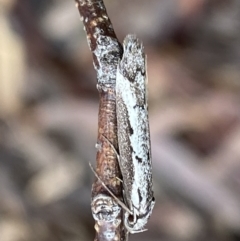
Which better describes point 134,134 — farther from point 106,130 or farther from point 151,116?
point 151,116

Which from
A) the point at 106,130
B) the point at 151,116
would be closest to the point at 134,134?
the point at 106,130

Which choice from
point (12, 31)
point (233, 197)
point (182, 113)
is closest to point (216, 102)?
point (182, 113)

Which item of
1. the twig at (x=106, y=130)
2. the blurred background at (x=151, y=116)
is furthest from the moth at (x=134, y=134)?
the blurred background at (x=151, y=116)

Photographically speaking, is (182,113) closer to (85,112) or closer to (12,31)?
(85,112)

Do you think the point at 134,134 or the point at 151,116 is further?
the point at 151,116

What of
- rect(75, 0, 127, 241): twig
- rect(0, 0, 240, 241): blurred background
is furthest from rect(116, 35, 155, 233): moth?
rect(0, 0, 240, 241): blurred background

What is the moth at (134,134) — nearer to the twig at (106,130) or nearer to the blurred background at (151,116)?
the twig at (106,130)

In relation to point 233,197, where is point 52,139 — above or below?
above
